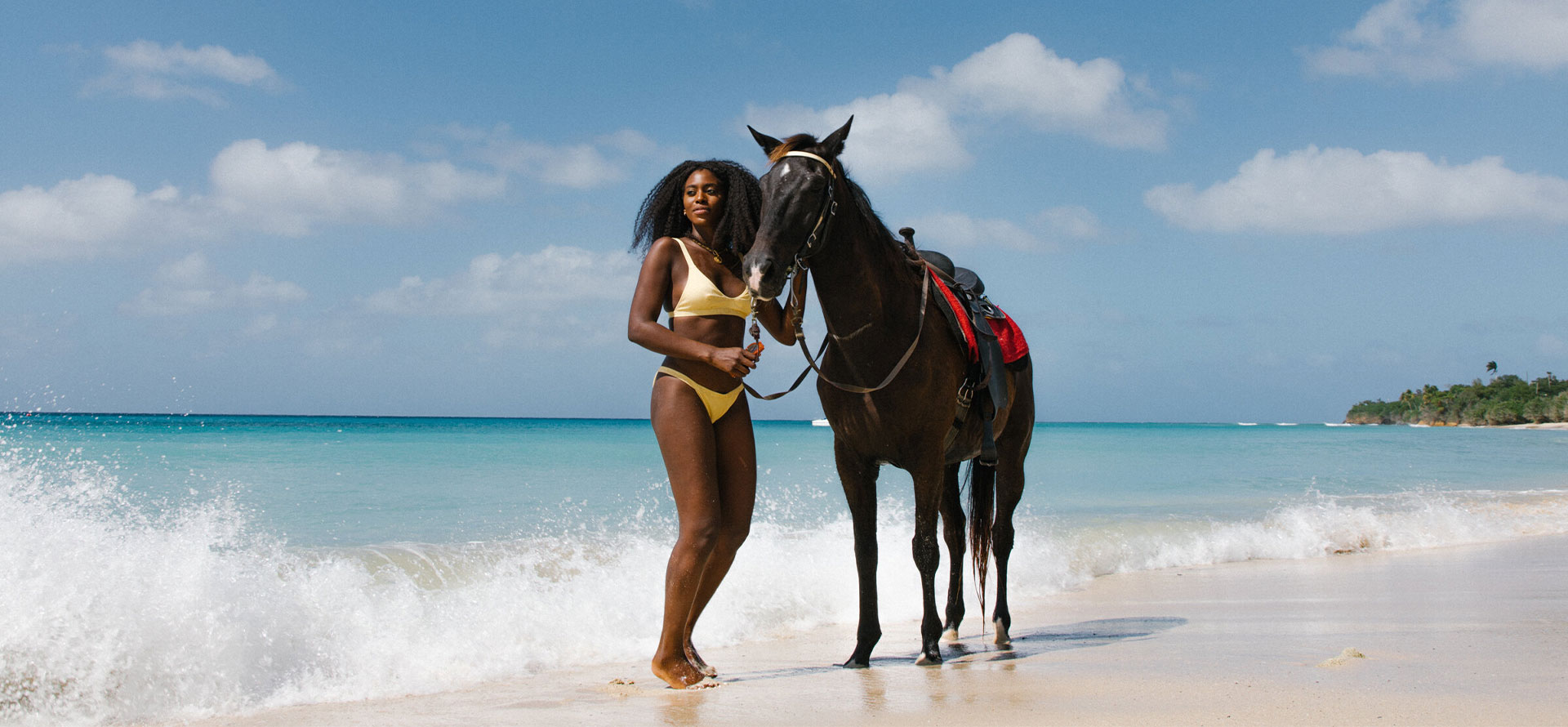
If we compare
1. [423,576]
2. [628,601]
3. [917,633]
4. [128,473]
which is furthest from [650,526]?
[128,473]

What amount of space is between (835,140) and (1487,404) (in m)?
108

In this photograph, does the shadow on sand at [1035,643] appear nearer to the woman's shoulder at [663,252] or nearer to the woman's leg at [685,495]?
the woman's leg at [685,495]

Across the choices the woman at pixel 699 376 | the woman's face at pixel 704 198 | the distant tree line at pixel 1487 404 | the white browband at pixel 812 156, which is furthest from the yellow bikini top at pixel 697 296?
the distant tree line at pixel 1487 404

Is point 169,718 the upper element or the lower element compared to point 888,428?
lower

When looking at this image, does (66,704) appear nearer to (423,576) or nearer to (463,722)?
(463,722)

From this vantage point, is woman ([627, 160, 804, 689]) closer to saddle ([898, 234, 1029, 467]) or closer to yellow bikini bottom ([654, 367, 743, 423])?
yellow bikini bottom ([654, 367, 743, 423])

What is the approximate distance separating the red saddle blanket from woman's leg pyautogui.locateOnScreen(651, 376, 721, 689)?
1372mm

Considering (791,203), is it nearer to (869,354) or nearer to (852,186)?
(852,186)

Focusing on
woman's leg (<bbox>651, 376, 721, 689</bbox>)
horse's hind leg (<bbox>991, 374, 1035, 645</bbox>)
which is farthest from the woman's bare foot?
horse's hind leg (<bbox>991, 374, 1035, 645</bbox>)

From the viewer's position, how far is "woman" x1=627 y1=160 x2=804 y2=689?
3258mm

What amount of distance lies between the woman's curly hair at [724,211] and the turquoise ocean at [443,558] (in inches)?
82.4

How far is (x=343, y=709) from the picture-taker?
3.42 m

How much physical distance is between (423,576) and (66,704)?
3.01 meters

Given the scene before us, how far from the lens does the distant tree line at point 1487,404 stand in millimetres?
79125
